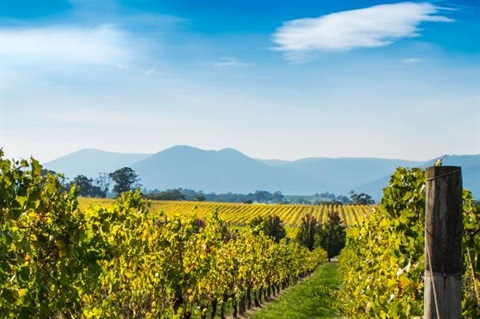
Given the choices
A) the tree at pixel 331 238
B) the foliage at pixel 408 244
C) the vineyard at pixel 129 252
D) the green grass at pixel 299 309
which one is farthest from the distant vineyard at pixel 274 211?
the foliage at pixel 408 244

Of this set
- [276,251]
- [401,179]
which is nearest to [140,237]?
[401,179]

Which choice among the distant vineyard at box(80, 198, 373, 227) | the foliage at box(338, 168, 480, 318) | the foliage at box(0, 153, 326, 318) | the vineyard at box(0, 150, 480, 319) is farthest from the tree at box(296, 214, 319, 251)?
the foliage at box(338, 168, 480, 318)

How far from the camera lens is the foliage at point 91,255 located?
6.11m

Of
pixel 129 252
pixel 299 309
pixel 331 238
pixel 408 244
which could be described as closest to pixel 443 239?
pixel 408 244

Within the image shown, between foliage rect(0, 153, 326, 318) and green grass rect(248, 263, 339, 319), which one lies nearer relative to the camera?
foliage rect(0, 153, 326, 318)

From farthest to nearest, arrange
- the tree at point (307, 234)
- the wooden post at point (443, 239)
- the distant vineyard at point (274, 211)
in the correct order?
the distant vineyard at point (274, 211) → the tree at point (307, 234) → the wooden post at point (443, 239)

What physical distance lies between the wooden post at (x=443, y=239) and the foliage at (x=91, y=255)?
3.35 meters

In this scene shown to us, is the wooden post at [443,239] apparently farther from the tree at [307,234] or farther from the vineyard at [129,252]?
the tree at [307,234]

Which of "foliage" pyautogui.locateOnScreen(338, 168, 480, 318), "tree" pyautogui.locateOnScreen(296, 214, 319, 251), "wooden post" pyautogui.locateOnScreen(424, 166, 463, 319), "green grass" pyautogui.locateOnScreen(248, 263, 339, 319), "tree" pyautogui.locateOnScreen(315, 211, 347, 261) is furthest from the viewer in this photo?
"tree" pyautogui.locateOnScreen(296, 214, 319, 251)

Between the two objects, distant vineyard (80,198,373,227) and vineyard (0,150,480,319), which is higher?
vineyard (0,150,480,319)

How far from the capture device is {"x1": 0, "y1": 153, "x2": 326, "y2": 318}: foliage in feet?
20.0

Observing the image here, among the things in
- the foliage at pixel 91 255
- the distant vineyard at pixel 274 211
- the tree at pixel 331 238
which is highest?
the foliage at pixel 91 255

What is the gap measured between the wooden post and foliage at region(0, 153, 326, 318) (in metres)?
3.35

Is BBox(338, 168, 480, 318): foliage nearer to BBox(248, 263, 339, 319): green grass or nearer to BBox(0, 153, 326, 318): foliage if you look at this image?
BBox(0, 153, 326, 318): foliage
